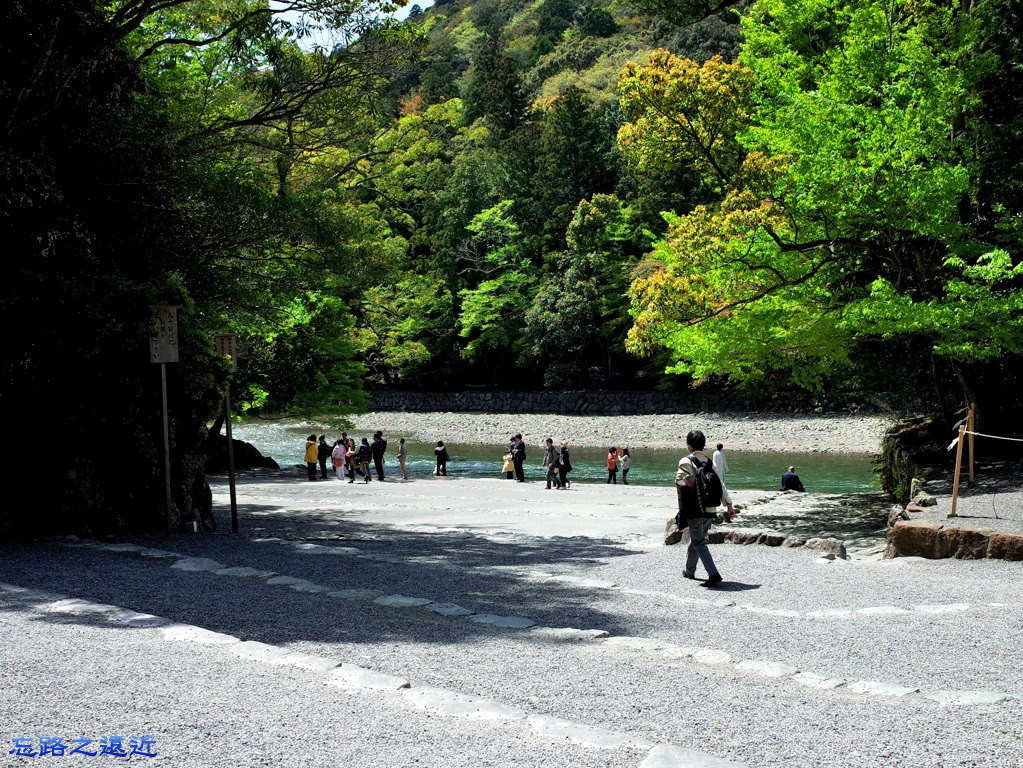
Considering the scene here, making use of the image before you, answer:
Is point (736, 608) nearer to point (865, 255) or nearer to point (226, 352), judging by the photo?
point (226, 352)

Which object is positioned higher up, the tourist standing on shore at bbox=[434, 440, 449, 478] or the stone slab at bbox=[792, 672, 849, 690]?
the stone slab at bbox=[792, 672, 849, 690]

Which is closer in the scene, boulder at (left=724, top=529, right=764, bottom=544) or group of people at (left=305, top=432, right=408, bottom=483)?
boulder at (left=724, top=529, right=764, bottom=544)

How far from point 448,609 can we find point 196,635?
6.81 ft

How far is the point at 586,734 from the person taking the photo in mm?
4145

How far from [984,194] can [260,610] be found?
43.7 ft

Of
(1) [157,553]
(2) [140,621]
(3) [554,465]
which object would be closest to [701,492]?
(2) [140,621]

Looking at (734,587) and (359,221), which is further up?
(359,221)

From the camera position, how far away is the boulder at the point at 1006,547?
917cm

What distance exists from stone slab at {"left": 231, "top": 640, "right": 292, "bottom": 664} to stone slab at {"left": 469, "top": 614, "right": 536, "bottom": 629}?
67.7 inches

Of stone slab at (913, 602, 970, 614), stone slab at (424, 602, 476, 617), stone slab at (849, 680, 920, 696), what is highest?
stone slab at (849, 680, 920, 696)

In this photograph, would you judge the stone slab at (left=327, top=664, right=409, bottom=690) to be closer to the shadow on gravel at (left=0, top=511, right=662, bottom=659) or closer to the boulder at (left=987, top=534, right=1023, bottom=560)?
the shadow on gravel at (left=0, top=511, right=662, bottom=659)

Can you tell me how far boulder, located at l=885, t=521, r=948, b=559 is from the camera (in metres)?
9.73

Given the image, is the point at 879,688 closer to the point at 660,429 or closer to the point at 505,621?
the point at 505,621

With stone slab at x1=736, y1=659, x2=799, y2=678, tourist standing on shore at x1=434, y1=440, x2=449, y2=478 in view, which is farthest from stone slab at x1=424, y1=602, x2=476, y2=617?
tourist standing on shore at x1=434, y1=440, x2=449, y2=478
